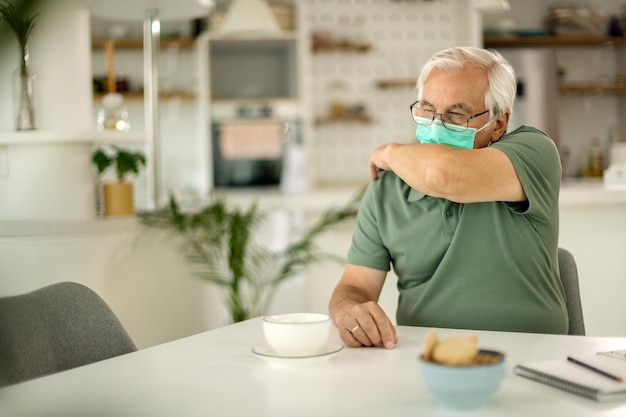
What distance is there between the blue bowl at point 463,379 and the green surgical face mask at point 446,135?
1032 millimetres

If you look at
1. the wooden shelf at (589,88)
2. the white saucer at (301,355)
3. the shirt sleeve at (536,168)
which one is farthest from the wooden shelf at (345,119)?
the white saucer at (301,355)

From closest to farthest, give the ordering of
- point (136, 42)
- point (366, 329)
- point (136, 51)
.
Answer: point (366, 329), point (136, 42), point (136, 51)

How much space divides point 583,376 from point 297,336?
391mm

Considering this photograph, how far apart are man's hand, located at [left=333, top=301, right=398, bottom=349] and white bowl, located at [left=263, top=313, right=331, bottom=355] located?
0.14 meters

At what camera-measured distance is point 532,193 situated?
1551 millimetres

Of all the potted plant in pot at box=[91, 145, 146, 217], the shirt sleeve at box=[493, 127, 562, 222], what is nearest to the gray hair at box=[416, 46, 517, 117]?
the shirt sleeve at box=[493, 127, 562, 222]

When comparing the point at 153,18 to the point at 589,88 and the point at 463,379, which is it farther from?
the point at 589,88

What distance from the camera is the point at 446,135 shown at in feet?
5.60

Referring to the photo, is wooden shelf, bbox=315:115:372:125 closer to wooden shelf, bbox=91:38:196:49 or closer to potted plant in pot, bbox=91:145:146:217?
wooden shelf, bbox=91:38:196:49

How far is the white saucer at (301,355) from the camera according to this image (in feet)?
3.44

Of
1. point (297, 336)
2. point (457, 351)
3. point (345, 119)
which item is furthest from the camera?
point (345, 119)

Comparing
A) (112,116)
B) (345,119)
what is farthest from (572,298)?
(345,119)

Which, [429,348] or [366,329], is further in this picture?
[366,329]

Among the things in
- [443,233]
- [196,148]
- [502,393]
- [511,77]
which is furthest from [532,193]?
[196,148]
